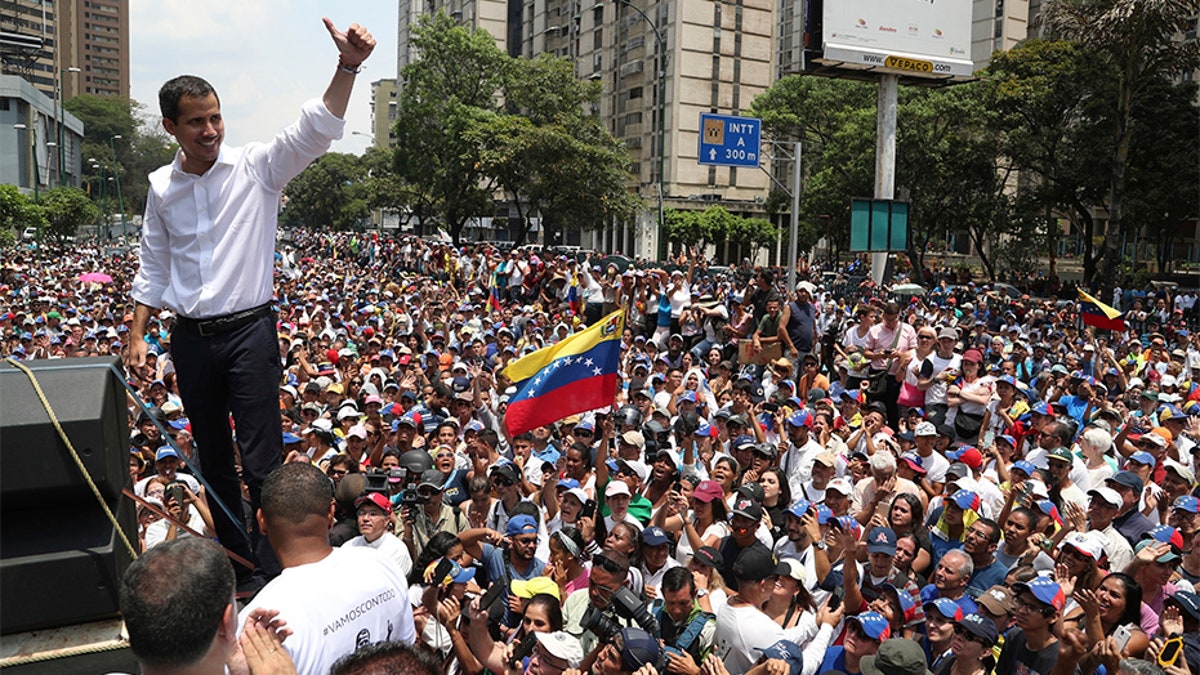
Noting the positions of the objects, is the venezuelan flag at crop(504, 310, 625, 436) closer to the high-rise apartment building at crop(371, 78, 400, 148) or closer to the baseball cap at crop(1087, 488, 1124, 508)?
the baseball cap at crop(1087, 488, 1124, 508)

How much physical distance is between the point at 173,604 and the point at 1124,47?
116 ft

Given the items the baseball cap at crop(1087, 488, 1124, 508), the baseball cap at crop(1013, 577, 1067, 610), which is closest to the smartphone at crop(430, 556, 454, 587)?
the baseball cap at crop(1013, 577, 1067, 610)

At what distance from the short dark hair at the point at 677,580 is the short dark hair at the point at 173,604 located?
3.55 m

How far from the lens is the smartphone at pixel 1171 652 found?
4855mm

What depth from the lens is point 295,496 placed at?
3.05 metres

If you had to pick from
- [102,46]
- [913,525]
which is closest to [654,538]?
[913,525]

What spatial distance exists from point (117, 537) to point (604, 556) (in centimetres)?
316

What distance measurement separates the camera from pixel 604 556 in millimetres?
5426

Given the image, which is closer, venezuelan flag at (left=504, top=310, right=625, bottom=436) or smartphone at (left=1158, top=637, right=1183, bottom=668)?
smartphone at (left=1158, top=637, right=1183, bottom=668)

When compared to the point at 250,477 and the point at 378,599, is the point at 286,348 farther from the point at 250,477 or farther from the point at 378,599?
the point at 378,599

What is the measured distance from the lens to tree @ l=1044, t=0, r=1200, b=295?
2984 centimetres

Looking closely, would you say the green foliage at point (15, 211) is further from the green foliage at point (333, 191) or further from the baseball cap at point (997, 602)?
the green foliage at point (333, 191)

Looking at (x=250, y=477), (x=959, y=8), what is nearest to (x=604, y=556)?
(x=250, y=477)

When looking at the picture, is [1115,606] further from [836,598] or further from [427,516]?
[427,516]
